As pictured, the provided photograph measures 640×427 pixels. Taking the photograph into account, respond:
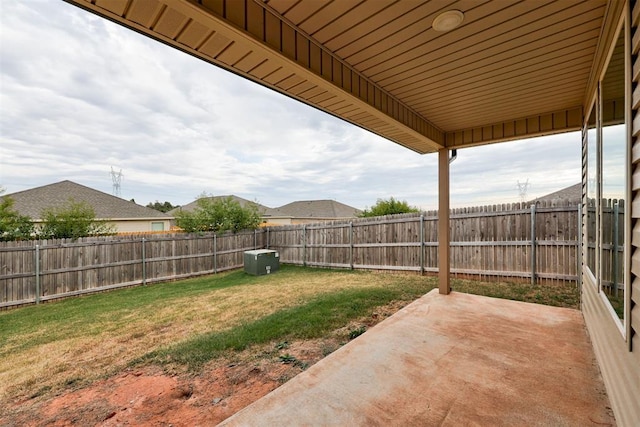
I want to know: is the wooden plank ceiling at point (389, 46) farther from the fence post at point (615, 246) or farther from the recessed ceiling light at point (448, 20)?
the fence post at point (615, 246)

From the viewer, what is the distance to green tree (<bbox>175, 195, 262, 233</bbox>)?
8.60 metres

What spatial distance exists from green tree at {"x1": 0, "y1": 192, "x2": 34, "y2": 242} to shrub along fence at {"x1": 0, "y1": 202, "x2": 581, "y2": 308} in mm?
528

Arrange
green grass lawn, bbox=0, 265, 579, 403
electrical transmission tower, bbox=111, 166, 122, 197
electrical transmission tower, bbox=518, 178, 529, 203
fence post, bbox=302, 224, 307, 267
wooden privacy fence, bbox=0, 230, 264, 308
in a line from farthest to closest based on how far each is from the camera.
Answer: electrical transmission tower, bbox=111, 166, 122, 197 → electrical transmission tower, bbox=518, 178, 529, 203 → fence post, bbox=302, 224, 307, 267 → wooden privacy fence, bbox=0, 230, 264, 308 → green grass lawn, bbox=0, 265, 579, 403

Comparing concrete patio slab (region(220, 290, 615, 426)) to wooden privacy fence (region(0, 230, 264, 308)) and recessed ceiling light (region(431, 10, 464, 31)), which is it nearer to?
recessed ceiling light (region(431, 10, 464, 31))

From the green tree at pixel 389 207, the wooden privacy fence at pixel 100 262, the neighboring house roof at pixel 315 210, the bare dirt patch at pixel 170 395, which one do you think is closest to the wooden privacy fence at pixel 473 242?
the wooden privacy fence at pixel 100 262

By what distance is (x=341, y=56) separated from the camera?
206 centimetres

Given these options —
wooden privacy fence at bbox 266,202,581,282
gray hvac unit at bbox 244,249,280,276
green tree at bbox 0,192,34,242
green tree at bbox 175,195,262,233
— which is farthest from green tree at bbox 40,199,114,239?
wooden privacy fence at bbox 266,202,581,282

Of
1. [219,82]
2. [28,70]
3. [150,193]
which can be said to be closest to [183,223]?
[219,82]

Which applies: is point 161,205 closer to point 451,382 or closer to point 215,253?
point 215,253

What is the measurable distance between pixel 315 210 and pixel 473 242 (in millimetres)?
19649

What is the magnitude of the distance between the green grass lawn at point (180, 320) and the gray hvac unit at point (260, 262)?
1.00 m

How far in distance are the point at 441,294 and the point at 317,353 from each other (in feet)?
8.54

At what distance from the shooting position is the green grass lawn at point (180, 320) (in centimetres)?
273

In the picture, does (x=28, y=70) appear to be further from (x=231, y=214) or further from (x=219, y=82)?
(x=231, y=214)
